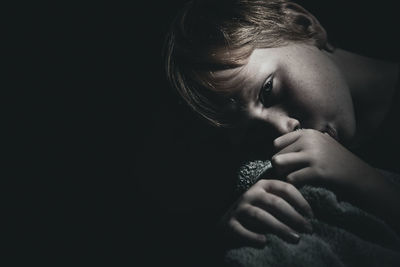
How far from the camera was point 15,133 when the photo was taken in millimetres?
912

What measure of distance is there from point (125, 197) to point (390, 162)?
2.44 feet

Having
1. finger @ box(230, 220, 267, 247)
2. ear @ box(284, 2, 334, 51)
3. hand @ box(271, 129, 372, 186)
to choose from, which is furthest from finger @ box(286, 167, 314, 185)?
ear @ box(284, 2, 334, 51)

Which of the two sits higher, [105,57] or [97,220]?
[105,57]

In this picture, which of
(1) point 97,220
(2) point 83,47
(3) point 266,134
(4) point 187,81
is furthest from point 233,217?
(2) point 83,47

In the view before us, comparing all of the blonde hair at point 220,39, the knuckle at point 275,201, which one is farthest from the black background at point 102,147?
the knuckle at point 275,201

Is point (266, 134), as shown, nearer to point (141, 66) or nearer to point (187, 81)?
point (187, 81)

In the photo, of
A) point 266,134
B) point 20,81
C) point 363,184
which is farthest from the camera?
point 20,81

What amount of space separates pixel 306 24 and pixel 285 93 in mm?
276

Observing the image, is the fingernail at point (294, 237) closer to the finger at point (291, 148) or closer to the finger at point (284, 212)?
the finger at point (284, 212)

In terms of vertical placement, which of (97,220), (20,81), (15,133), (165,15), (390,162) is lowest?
(97,220)

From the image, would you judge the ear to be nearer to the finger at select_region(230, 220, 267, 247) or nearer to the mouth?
the mouth

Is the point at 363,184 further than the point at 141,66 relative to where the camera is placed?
No

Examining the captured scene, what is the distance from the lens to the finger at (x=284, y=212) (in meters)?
Result: 0.57

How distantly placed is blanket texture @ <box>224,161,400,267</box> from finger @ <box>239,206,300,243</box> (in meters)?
0.01
